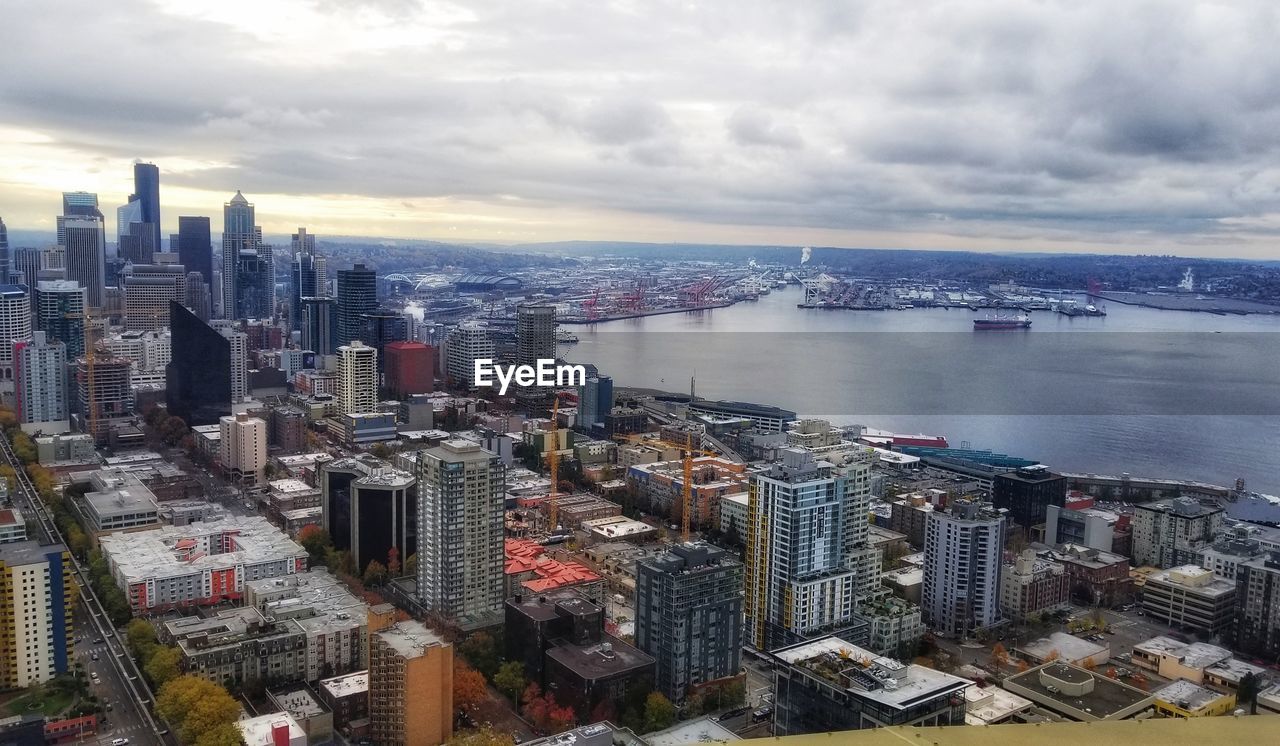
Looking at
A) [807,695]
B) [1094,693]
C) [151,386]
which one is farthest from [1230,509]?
[151,386]

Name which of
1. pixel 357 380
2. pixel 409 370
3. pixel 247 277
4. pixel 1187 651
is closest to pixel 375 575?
pixel 1187 651

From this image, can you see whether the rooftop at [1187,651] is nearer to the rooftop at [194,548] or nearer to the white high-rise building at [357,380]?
the rooftop at [194,548]

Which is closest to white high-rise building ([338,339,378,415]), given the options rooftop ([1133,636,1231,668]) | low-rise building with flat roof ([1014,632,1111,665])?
low-rise building with flat roof ([1014,632,1111,665])

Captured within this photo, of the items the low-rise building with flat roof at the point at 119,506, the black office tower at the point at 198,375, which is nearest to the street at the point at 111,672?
the low-rise building with flat roof at the point at 119,506

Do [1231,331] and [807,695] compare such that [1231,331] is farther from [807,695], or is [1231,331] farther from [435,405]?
[807,695]

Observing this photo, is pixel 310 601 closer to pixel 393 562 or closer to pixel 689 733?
pixel 393 562

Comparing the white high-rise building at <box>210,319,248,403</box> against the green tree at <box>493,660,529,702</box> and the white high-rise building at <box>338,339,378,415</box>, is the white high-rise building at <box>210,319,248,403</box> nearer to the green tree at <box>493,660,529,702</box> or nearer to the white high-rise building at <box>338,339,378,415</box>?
the white high-rise building at <box>338,339,378,415</box>
